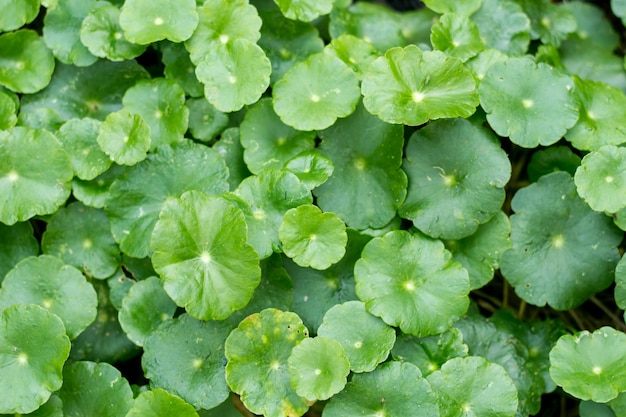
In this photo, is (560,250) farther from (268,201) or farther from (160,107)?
(160,107)

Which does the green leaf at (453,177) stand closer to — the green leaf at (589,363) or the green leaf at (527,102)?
the green leaf at (527,102)

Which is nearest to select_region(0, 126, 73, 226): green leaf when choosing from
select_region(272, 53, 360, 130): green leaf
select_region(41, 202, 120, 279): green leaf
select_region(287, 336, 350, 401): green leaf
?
select_region(41, 202, 120, 279): green leaf

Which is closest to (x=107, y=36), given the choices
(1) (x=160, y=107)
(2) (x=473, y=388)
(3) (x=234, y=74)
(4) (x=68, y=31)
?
(4) (x=68, y=31)

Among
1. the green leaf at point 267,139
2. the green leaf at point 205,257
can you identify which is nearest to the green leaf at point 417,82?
the green leaf at point 267,139

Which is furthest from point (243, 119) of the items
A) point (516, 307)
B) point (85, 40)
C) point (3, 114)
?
point (516, 307)

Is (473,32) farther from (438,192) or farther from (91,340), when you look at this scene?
(91,340)

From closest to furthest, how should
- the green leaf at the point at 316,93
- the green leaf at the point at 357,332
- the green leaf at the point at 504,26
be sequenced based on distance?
the green leaf at the point at 357,332, the green leaf at the point at 316,93, the green leaf at the point at 504,26
